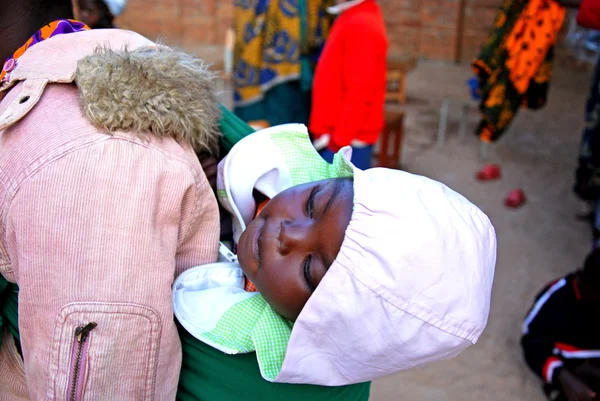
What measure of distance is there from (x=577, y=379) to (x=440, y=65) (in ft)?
22.9

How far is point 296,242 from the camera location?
3.92ft

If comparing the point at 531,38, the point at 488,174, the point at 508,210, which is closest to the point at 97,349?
the point at 531,38

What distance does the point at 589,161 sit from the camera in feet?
14.3

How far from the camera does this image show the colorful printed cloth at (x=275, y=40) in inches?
161

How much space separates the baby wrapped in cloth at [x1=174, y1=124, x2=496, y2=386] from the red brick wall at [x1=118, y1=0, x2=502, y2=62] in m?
8.02

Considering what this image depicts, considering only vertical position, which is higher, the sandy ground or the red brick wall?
the red brick wall

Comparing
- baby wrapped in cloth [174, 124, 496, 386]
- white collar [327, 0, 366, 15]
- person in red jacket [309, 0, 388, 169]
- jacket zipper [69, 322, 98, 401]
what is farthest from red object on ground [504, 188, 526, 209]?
jacket zipper [69, 322, 98, 401]

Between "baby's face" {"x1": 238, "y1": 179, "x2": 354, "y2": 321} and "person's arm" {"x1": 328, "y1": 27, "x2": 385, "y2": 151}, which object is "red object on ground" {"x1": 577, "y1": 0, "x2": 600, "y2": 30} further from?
"baby's face" {"x1": 238, "y1": 179, "x2": 354, "y2": 321}

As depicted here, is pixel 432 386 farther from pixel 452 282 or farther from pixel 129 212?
pixel 129 212

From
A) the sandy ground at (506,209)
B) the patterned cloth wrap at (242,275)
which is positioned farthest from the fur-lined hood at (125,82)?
the sandy ground at (506,209)

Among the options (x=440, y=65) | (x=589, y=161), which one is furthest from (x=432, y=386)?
(x=440, y=65)

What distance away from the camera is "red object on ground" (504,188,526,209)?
5.12m

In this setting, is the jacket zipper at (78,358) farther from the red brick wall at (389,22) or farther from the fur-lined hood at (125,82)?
the red brick wall at (389,22)

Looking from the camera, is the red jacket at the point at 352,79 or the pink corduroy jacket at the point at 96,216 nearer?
the pink corduroy jacket at the point at 96,216
